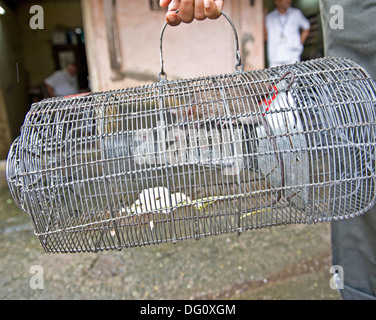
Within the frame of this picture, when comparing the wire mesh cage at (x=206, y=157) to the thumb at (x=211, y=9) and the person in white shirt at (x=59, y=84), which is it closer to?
the thumb at (x=211, y=9)

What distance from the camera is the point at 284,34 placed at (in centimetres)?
319

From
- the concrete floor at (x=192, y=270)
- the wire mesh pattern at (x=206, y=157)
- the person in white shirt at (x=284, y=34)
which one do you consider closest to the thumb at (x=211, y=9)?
the wire mesh pattern at (x=206, y=157)

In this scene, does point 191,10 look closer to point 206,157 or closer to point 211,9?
point 211,9

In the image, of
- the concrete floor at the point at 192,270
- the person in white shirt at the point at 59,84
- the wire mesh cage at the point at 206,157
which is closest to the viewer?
the wire mesh cage at the point at 206,157

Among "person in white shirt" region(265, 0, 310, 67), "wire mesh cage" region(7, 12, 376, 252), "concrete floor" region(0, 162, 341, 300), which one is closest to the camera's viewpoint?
"wire mesh cage" region(7, 12, 376, 252)

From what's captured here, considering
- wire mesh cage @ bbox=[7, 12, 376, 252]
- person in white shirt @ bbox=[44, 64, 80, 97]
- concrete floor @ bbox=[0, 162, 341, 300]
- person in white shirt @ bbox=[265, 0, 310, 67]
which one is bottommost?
concrete floor @ bbox=[0, 162, 341, 300]

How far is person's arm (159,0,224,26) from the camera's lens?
110 cm

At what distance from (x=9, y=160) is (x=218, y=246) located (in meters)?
1.84

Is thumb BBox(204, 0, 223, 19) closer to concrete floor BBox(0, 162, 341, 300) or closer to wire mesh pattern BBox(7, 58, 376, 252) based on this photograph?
wire mesh pattern BBox(7, 58, 376, 252)

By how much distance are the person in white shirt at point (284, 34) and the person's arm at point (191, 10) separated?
7.35ft

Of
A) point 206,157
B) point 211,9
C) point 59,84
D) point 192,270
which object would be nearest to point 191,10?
point 211,9

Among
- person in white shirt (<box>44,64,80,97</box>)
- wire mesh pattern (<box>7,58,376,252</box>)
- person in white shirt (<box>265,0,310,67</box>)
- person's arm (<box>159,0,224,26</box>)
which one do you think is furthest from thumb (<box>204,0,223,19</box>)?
person in white shirt (<box>44,64,80,97</box>)

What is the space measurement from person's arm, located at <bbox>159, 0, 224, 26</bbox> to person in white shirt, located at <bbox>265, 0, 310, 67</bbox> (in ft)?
7.35

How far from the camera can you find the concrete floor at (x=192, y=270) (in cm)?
205
